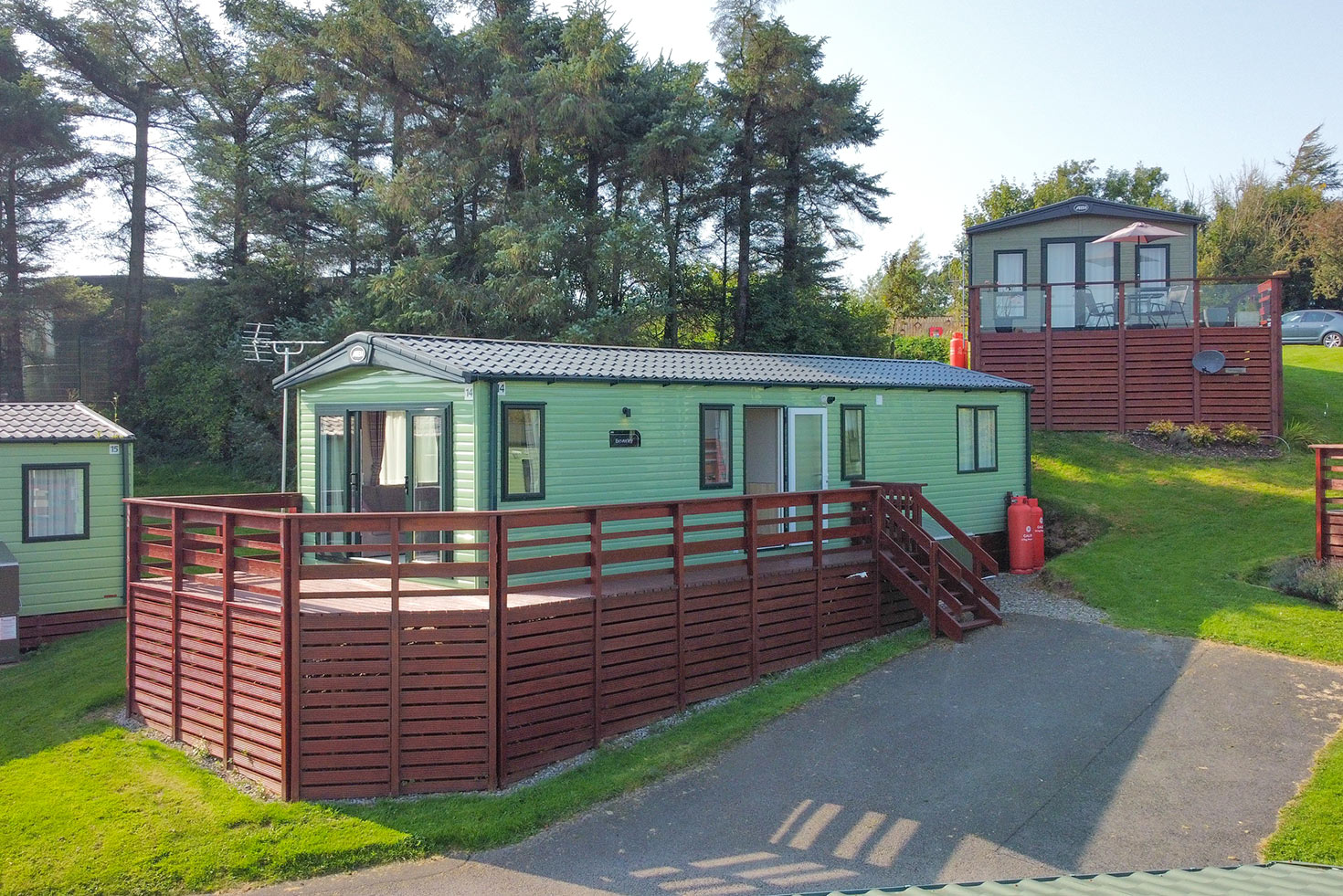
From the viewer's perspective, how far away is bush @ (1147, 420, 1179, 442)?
1666 centimetres

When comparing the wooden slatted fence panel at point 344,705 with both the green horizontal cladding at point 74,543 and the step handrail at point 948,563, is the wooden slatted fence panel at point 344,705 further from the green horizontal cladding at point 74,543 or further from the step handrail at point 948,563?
the green horizontal cladding at point 74,543

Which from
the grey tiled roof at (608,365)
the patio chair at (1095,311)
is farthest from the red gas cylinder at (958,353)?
the patio chair at (1095,311)

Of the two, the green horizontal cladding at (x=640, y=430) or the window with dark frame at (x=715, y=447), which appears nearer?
the green horizontal cladding at (x=640, y=430)

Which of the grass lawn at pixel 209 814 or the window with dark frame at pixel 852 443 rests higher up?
the window with dark frame at pixel 852 443

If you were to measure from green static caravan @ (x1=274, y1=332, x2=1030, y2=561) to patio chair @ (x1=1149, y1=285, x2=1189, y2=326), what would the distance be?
213 inches

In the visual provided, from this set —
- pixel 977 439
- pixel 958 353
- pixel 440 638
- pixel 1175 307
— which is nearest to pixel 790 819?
pixel 440 638

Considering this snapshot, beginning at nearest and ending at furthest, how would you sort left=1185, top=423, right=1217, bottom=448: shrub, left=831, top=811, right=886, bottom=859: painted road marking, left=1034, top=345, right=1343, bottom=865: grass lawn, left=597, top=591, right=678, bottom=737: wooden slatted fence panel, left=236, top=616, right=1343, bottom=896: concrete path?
left=236, top=616, right=1343, bottom=896: concrete path → left=831, top=811, right=886, bottom=859: painted road marking → left=1034, top=345, right=1343, bottom=865: grass lawn → left=597, top=591, right=678, bottom=737: wooden slatted fence panel → left=1185, top=423, right=1217, bottom=448: shrub

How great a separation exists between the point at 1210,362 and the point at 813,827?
13.7m

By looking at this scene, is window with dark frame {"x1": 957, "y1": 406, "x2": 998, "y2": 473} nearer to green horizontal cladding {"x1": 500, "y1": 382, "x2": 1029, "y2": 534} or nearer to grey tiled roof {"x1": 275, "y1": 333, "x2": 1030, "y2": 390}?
green horizontal cladding {"x1": 500, "y1": 382, "x2": 1029, "y2": 534}

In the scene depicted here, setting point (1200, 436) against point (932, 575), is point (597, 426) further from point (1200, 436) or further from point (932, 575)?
point (1200, 436)

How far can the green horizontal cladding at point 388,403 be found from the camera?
872cm

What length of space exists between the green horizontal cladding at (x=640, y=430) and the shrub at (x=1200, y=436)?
517 cm

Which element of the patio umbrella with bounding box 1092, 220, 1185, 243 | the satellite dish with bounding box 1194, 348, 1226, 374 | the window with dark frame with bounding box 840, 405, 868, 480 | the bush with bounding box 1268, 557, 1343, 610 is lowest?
the bush with bounding box 1268, 557, 1343, 610

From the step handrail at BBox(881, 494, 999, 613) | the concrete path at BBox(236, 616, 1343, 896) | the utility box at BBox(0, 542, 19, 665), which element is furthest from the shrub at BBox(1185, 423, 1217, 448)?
the utility box at BBox(0, 542, 19, 665)
